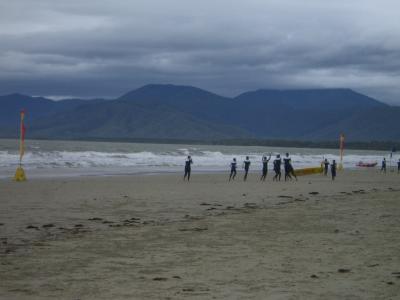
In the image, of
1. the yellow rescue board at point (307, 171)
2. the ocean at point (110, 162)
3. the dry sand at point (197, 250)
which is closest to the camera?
the dry sand at point (197, 250)

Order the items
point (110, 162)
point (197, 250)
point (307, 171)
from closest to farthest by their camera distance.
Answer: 1. point (197, 250)
2. point (307, 171)
3. point (110, 162)

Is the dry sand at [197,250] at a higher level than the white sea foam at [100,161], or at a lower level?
higher

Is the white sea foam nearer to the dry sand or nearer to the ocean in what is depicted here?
the ocean

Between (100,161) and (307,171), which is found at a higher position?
(307,171)

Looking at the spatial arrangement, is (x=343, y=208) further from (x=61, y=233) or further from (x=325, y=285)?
(x=325, y=285)

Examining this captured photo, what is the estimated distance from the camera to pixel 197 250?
9203 millimetres

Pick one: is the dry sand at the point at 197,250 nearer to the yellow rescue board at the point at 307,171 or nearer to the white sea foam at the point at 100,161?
the yellow rescue board at the point at 307,171

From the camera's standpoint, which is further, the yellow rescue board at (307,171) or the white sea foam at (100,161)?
the white sea foam at (100,161)

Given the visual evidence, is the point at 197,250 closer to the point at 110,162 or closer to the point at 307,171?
the point at 307,171

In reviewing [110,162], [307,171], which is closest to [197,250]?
[307,171]

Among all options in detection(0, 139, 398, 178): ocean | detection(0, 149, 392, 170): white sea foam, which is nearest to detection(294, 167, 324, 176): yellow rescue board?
detection(0, 139, 398, 178): ocean

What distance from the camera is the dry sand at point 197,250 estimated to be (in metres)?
6.84

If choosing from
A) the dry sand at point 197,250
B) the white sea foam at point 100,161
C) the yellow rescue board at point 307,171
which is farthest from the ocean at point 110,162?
the dry sand at point 197,250

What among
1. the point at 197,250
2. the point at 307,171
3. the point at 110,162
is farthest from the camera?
the point at 110,162
